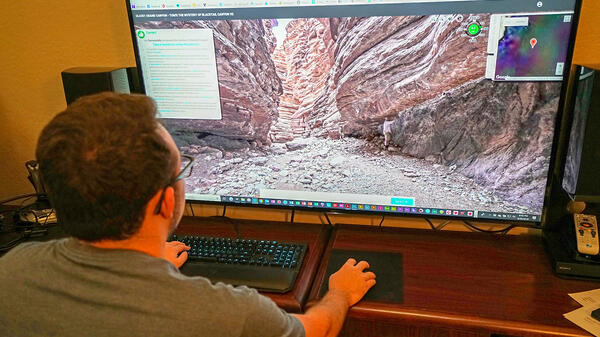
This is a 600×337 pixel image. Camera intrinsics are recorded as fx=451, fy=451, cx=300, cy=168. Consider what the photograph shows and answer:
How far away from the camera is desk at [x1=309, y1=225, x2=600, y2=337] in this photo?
1043mm

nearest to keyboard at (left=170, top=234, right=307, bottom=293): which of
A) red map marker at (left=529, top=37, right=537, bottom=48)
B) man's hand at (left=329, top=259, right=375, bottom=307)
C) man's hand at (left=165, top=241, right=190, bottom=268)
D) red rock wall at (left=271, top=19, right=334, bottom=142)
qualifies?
man's hand at (left=165, top=241, right=190, bottom=268)

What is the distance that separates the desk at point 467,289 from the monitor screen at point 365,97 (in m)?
0.12

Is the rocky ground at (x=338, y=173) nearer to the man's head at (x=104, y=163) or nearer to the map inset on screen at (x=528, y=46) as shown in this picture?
the map inset on screen at (x=528, y=46)

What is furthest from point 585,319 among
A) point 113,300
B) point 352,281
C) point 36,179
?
point 36,179

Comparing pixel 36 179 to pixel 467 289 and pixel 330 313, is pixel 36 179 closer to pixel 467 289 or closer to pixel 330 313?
pixel 330 313

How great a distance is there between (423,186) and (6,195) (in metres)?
1.69

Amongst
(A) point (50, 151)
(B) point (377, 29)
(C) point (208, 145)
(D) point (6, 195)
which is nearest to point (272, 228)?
(C) point (208, 145)

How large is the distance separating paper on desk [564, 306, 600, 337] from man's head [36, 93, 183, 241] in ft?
3.10

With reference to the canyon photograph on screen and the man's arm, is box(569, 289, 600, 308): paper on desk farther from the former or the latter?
the man's arm

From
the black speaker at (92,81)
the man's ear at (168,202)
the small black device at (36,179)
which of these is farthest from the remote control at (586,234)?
the small black device at (36,179)

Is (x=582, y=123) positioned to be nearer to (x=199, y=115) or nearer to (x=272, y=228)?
(x=272, y=228)

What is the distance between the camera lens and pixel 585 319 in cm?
102

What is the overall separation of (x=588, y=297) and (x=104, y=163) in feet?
3.69

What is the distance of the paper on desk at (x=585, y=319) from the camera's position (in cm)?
98
